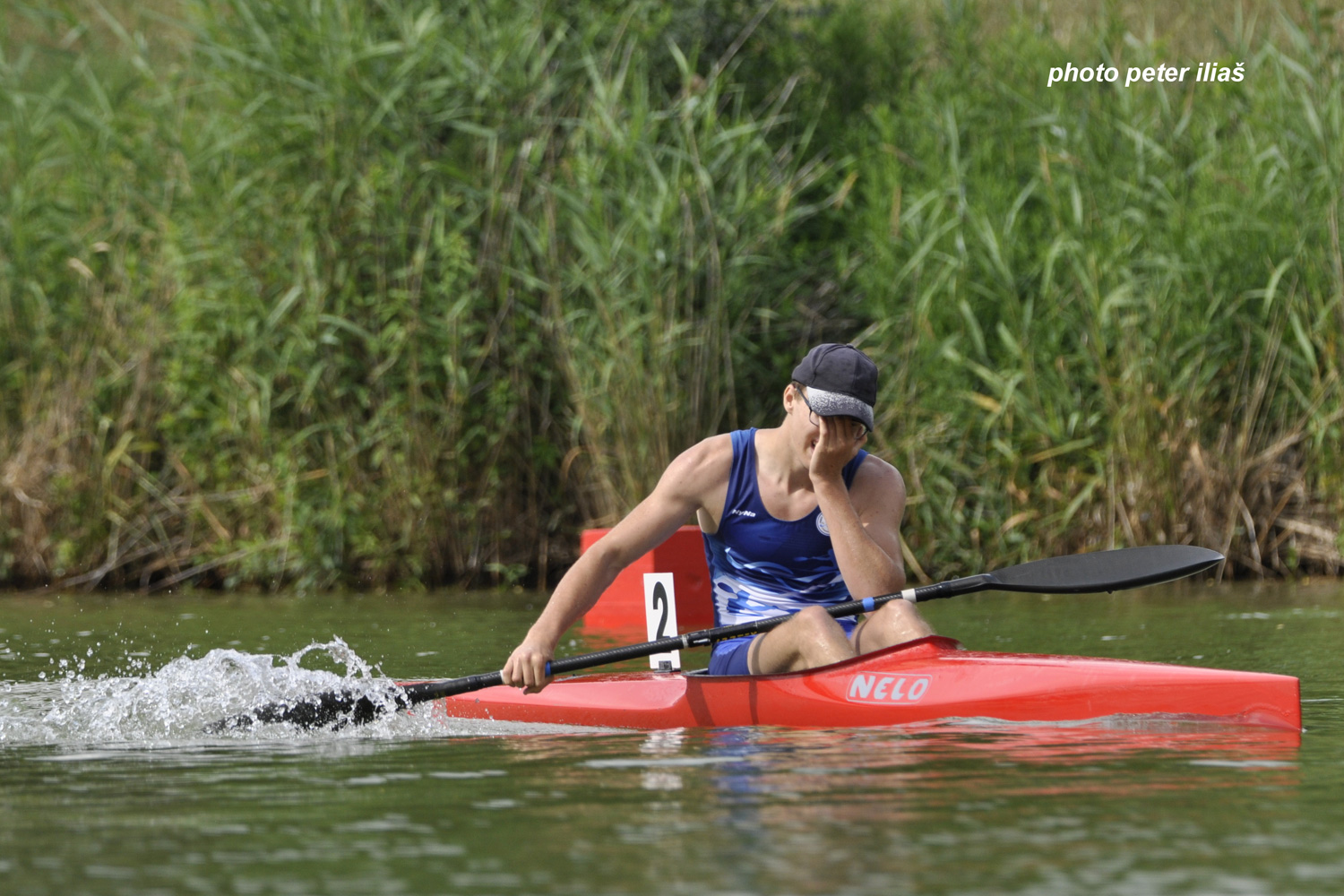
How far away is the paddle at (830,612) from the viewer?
5.08 meters

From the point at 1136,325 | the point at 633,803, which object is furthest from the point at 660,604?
the point at 1136,325

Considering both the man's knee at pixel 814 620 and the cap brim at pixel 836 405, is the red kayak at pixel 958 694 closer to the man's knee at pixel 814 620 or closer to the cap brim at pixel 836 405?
the man's knee at pixel 814 620

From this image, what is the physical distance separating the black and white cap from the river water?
929 millimetres

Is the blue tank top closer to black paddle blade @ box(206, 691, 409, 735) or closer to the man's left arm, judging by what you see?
the man's left arm

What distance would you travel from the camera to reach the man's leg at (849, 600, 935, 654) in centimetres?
492

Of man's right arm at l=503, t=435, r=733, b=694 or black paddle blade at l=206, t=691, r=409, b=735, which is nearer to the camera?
man's right arm at l=503, t=435, r=733, b=694

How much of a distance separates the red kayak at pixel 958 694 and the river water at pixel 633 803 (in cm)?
8

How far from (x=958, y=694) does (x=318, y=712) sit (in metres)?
1.96

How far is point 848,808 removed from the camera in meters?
3.56

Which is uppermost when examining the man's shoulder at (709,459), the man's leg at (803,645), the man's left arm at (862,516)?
the man's shoulder at (709,459)

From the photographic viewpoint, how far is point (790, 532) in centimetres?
511

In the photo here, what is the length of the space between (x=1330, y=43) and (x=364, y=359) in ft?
19.3

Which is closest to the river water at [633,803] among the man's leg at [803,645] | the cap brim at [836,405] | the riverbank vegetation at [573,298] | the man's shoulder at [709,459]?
the man's leg at [803,645]

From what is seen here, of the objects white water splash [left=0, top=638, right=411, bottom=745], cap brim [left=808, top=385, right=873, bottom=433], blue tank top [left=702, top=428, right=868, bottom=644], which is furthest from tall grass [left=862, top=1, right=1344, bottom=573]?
white water splash [left=0, top=638, right=411, bottom=745]
